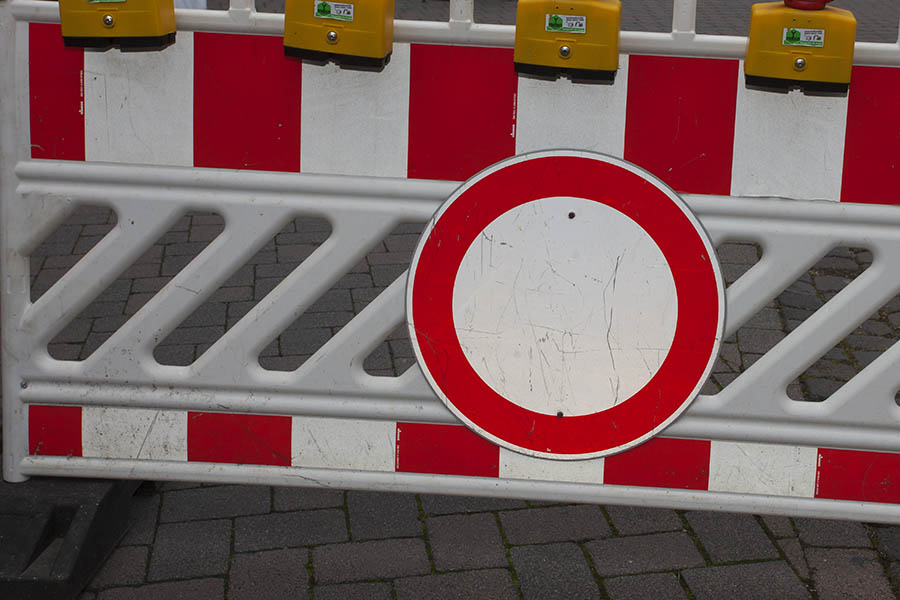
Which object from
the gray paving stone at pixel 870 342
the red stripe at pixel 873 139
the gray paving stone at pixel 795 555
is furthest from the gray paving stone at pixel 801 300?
the red stripe at pixel 873 139

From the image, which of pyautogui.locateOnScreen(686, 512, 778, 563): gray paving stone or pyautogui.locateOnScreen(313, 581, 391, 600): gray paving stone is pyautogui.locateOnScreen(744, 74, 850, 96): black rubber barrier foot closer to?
pyautogui.locateOnScreen(686, 512, 778, 563): gray paving stone

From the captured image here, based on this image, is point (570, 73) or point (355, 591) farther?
point (355, 591)

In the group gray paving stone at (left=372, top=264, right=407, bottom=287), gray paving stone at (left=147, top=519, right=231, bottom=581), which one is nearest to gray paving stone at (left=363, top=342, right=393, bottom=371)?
gray paving stone at (left=372, top=264, right=407, bottom=287)

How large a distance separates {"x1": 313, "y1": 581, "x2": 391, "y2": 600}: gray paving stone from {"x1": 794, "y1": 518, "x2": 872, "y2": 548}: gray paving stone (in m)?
1.07

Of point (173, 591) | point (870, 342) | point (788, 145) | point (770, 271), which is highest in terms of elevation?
point (788, 145)

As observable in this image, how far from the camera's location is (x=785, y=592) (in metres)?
2.88

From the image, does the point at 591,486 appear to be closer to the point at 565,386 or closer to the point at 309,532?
the point at 565,386

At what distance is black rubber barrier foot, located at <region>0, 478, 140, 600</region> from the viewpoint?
271 cm

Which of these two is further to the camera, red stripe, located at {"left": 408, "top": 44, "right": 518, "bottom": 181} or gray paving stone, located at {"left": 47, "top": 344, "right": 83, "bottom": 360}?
gray paving stone, located at {"left": 47, "top": 344, "right": 83, "bottom": 360}

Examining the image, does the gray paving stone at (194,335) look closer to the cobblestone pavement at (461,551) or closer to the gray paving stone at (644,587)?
the cobblestone pavement at (461,551)

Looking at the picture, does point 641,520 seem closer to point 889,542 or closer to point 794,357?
point 889,542

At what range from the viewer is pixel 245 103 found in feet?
8.63

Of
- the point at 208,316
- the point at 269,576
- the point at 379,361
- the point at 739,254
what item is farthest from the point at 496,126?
the point at 739,254

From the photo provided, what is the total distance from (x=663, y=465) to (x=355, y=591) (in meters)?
0.75
